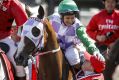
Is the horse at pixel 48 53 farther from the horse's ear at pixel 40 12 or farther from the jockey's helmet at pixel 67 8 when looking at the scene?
the jockey's helmet at pixel 67 8

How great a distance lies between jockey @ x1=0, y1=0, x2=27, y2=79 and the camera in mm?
6621

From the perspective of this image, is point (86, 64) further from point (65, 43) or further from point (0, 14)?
point (0, 14)

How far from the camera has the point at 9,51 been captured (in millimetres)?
6605

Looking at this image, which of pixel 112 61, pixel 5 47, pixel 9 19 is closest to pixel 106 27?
pixel 112 61

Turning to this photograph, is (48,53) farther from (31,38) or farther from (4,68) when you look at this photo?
(4,68)

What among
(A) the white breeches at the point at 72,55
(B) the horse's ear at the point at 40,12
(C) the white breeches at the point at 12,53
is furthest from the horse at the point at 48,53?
(C) the white breeches at the point at 12,53

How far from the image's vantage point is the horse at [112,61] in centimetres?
948

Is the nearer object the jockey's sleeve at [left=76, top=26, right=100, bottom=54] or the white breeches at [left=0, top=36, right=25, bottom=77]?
the jockey's sleeve at [left=76, top=26, right=100, bottom=54]

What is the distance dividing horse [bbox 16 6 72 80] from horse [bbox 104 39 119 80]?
10.5 feet

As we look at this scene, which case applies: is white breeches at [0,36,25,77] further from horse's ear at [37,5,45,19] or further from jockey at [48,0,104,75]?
horse's ear at [37,5,45,19]

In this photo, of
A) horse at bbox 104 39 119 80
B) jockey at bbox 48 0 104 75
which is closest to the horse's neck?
jockey at bbox 48 0 104 75

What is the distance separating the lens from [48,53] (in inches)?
237

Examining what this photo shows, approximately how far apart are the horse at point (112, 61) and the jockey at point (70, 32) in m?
2.68

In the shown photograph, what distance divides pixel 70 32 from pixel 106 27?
9.40 feet
